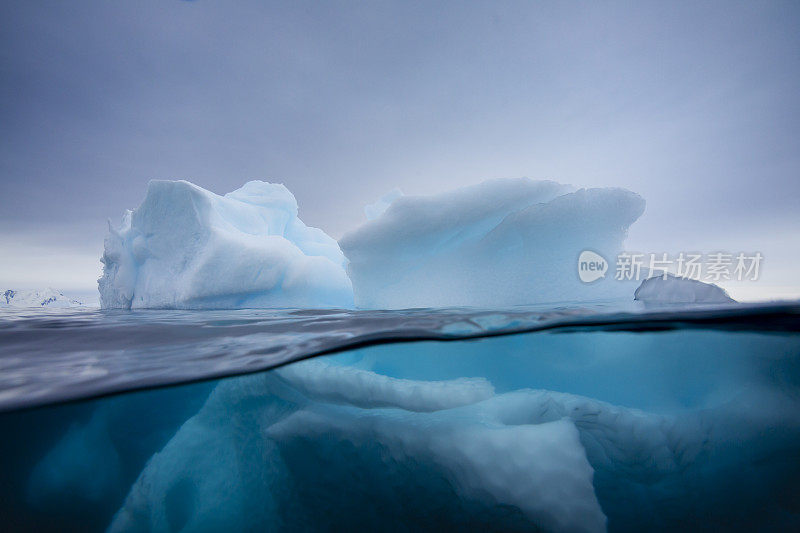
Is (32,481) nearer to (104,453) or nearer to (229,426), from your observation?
(104,453)

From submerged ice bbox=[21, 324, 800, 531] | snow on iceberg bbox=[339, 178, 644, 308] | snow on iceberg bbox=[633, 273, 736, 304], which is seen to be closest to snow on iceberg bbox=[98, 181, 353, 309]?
snow on iceberg bbox=[339, 178, 644, 308]

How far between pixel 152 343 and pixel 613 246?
965 cm

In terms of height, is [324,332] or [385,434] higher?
[324,332]

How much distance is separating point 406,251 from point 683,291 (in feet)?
18.7

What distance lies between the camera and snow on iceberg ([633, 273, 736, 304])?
6.26 meters

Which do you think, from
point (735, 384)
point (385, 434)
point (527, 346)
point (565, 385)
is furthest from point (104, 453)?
point (735, 384)

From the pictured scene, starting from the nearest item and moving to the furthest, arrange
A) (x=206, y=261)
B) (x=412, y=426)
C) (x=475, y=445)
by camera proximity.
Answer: (x=475, y=445), (x=412, y=426), (x=206, y=261)

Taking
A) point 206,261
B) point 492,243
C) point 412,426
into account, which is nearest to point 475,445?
point 412,426

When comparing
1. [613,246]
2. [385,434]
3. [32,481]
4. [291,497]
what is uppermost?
[613,246]

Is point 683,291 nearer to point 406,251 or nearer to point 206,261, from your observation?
point 406,251

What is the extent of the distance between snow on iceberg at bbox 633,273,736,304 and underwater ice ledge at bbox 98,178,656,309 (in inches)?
61.1

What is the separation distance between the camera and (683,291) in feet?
20.9

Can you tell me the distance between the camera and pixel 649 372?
148 inches

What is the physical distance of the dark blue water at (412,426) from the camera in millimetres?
2379
